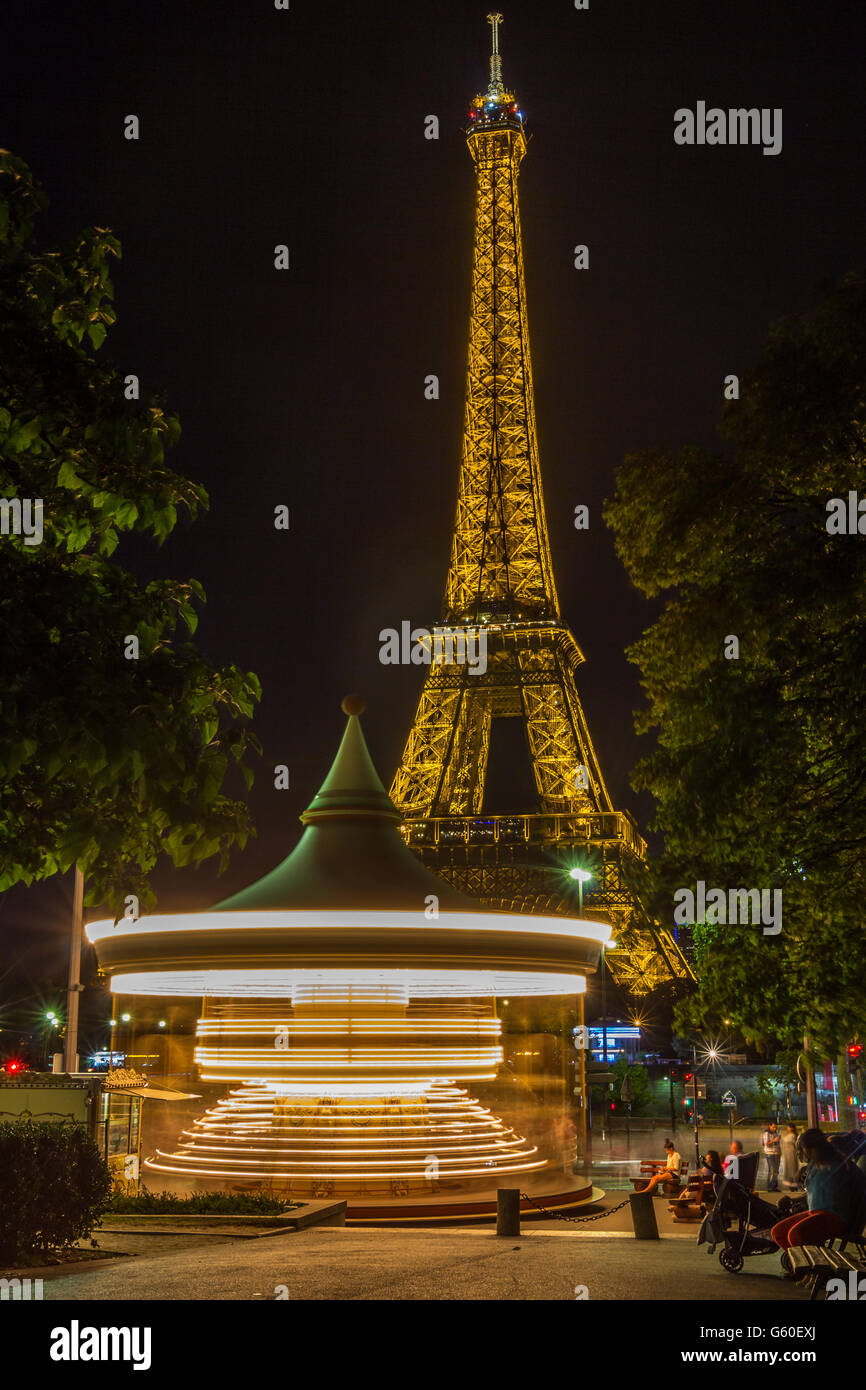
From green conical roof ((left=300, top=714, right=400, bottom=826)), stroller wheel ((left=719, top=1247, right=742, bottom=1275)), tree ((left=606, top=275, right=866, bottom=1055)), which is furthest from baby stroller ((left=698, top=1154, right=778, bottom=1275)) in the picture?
green conical roof ((left=300, top=714, right=400, bottom=826))

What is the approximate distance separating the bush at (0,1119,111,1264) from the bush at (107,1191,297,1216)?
3.17 metres

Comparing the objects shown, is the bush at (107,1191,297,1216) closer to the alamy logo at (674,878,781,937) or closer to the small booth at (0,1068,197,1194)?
the small booth at (0,1068,197,1194)

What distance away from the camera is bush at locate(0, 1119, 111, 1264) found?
1065cm

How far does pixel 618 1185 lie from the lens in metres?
25.8

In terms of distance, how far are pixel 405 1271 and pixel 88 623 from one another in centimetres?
607

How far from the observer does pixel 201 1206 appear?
1513 centimetres

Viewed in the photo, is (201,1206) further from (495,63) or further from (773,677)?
(495,63)

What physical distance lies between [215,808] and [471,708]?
6038 centimetres

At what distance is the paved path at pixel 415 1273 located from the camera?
9.15m

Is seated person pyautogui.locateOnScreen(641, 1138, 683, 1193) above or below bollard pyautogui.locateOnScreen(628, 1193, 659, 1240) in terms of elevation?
below

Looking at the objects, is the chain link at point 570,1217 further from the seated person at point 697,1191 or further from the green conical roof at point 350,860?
the green conical roof at point 350,860

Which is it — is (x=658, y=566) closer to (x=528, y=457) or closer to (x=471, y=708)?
(x=471, y=708)
